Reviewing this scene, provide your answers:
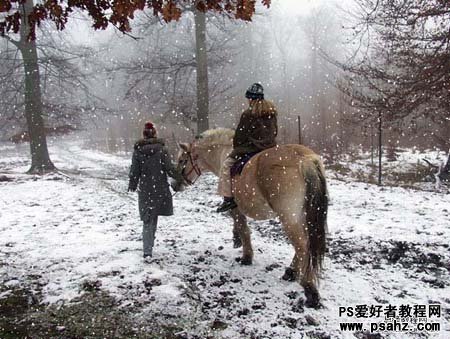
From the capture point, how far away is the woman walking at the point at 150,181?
5359 mm

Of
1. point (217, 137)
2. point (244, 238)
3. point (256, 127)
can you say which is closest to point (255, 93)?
point (256, 127)

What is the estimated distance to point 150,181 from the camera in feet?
17.6

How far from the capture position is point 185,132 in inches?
971

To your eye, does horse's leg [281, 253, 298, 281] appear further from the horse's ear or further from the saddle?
the horse's ear

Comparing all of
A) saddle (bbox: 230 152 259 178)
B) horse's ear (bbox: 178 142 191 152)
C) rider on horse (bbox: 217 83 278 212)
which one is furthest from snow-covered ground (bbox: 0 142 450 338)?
rider on horse (bbox: 217 83 278 212)

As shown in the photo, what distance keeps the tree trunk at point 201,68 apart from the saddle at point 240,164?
28.4 feet

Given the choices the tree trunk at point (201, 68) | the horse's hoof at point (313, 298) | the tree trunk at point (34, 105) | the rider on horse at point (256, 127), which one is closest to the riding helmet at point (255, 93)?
the rider on horse at point (256, 127)

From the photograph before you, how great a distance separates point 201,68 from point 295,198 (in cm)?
1019

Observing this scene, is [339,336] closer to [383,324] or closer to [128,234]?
[383,324]

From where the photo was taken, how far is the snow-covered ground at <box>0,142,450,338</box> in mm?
3969

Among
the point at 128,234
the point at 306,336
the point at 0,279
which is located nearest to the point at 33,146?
the point at 128,234

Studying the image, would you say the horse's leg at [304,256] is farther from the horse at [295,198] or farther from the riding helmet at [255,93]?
the riding helmet at [255,93]

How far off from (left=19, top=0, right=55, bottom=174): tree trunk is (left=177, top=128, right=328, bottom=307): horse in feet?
38.3

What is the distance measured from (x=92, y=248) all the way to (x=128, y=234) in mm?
853
